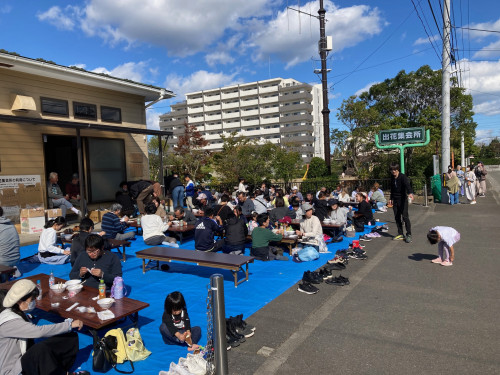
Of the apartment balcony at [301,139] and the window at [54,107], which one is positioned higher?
the apartment balcony at [301,139]

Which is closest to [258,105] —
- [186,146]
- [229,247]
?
[186,146]

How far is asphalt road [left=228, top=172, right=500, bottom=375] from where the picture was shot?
3.70m

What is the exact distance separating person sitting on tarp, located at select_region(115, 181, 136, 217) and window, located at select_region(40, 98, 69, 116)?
124 inches

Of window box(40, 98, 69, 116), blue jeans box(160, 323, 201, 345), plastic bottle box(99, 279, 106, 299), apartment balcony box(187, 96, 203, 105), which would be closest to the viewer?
blue jeans box(160, 323, 201, 345)

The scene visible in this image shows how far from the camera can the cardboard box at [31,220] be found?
33.8 ft

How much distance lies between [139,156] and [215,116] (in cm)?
6529

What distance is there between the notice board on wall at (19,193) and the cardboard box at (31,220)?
557 mm

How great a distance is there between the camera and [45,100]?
36.8ft

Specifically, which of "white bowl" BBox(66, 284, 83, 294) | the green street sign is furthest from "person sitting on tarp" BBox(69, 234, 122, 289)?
the green street sign

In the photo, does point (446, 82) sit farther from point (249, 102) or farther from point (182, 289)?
point (249, 102)

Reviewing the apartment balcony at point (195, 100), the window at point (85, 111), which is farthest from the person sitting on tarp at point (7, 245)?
the apartment balcony at point (195, 100)

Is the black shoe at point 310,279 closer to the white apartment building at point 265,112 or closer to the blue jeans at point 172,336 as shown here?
the blue jeans at point 172,336

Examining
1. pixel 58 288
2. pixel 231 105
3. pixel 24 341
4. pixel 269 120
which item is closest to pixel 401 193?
pixel 58 288

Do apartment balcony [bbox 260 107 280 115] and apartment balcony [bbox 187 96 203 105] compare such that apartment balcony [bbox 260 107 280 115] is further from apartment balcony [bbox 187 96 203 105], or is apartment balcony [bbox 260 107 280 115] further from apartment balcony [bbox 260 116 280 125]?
apartment balcony [bbox 187 96 203 105]
